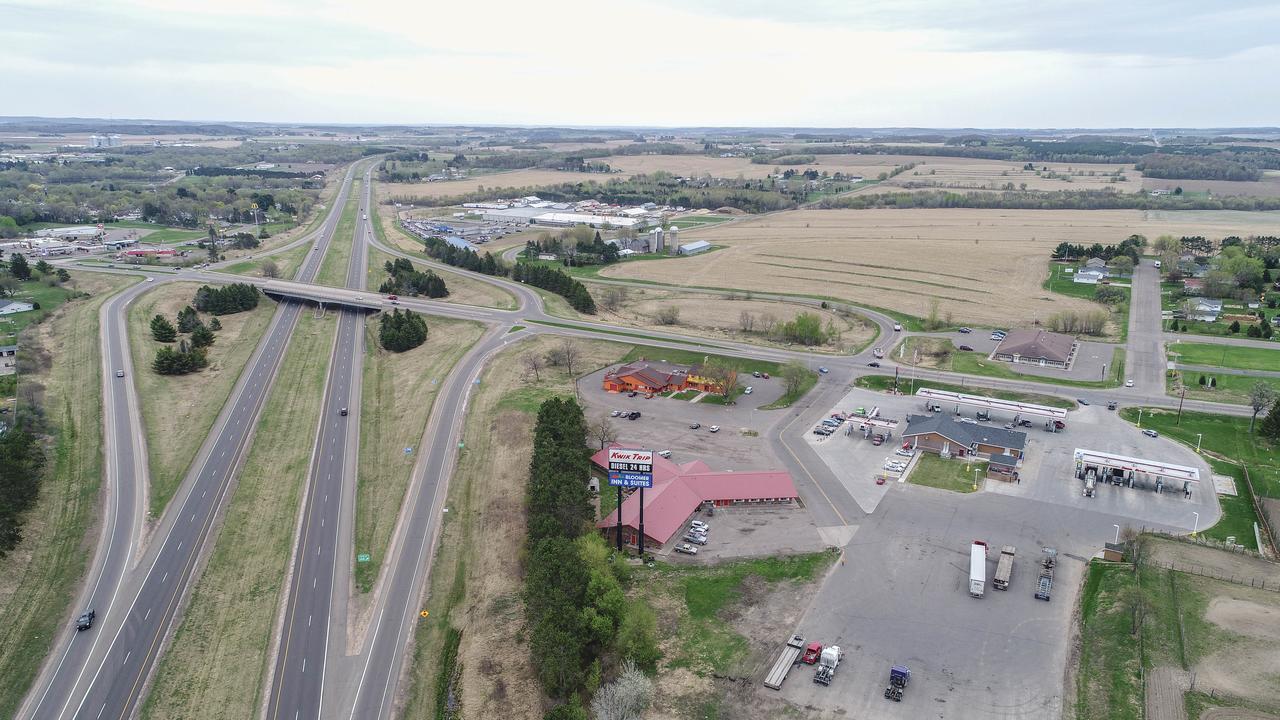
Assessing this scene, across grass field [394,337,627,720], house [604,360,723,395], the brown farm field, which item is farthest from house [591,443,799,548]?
the brown farm field

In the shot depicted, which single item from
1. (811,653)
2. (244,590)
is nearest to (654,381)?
(811,653)

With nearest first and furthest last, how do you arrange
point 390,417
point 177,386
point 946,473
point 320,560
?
1. point 320,560
2. point 946,473
3. point 390,417
4. point 177,386

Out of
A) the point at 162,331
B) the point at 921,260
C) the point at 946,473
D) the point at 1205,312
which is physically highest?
the point at 921,260

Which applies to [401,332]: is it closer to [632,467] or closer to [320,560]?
[320,560]

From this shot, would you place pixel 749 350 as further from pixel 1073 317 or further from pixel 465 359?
pixel 1073 317

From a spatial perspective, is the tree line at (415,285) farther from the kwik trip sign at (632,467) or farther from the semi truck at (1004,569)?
the semi truck at (1004,569)

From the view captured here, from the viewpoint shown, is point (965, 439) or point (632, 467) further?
point (965, 439)
